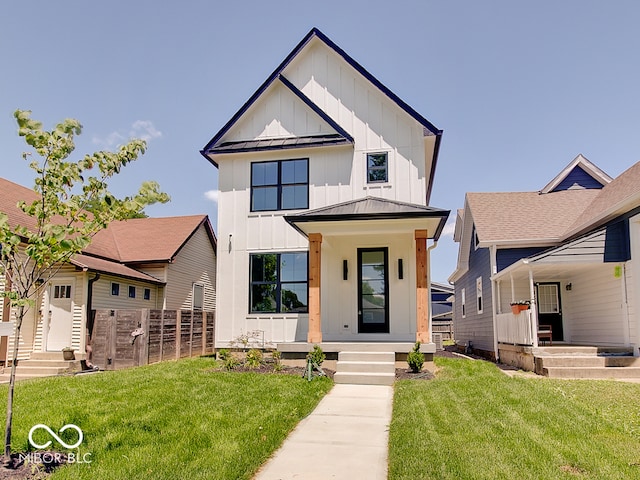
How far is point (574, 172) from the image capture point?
17.4 meters

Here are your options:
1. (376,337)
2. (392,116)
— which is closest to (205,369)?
(376,337)

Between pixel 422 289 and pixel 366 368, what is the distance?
2.18m

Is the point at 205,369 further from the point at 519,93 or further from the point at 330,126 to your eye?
the point at 519,93

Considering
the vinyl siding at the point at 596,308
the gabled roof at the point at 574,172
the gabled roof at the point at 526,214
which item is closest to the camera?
the vinyl siding at the point at 596,308

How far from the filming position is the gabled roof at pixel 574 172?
1692 centimetres

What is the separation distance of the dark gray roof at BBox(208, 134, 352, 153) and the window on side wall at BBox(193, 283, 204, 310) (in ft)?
27.9

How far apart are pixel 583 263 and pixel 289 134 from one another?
827cm

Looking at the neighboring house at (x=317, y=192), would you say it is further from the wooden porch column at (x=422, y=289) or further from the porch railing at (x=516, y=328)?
the porch railing at (x=516, y=328)

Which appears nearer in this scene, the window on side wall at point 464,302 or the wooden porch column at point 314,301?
the wooden porch column at point 314,301

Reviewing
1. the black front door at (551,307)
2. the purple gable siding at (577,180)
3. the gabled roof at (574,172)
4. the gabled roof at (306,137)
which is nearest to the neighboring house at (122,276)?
the gabled roof at (306,137)

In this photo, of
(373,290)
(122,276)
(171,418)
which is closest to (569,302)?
(373,290)

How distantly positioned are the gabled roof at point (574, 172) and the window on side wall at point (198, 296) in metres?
14.0

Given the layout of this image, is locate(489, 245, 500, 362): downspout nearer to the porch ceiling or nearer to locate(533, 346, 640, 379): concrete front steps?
the porch ceiling

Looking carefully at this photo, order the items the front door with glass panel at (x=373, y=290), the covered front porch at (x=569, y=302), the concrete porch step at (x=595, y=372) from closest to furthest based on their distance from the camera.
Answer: the concrete porch step at (x=595, y=372), the covered front porch at (x=569, y=302), the front door with glass panel at (x=373, y=290)
